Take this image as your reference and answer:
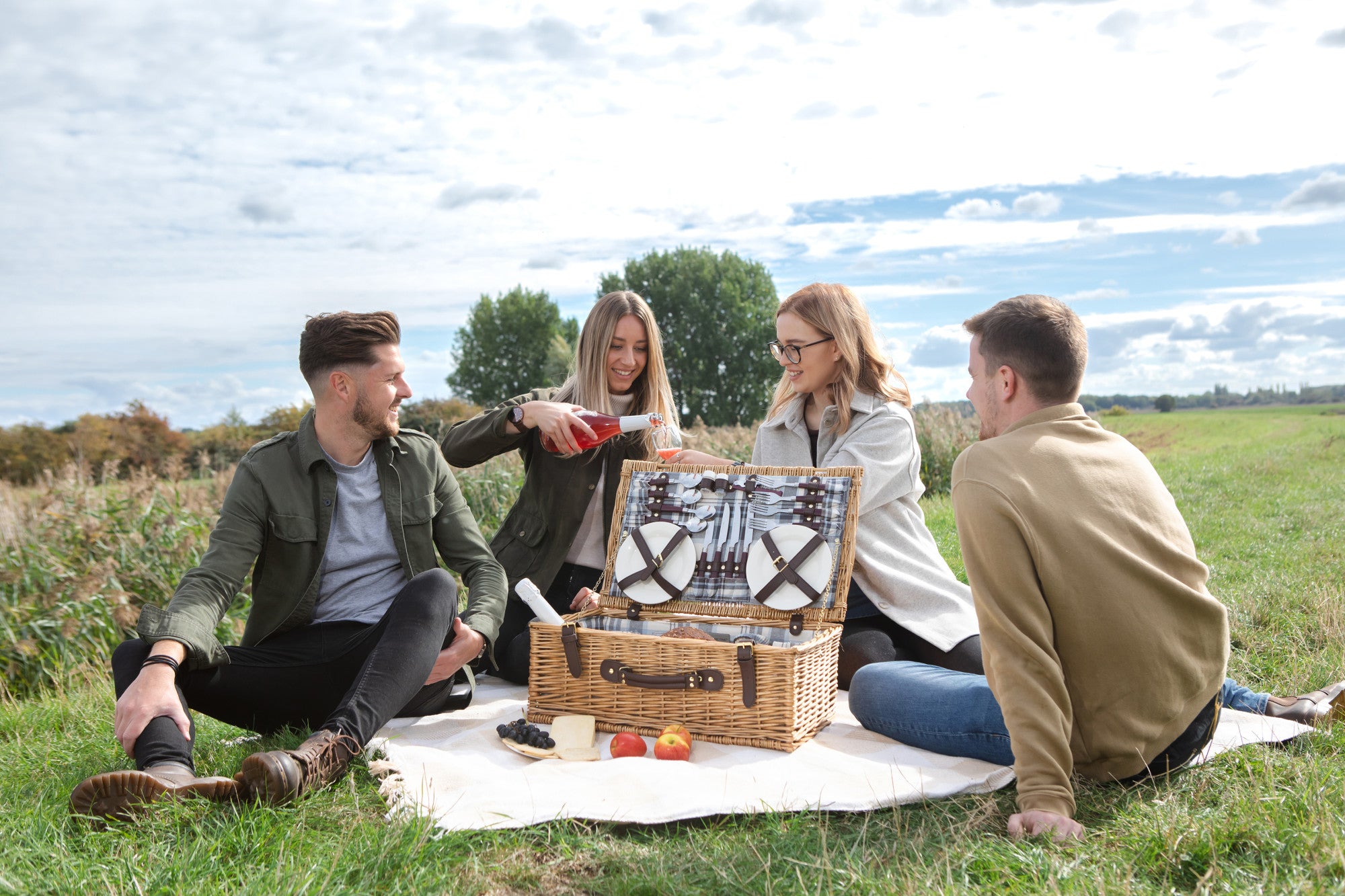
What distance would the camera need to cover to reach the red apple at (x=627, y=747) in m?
3.40

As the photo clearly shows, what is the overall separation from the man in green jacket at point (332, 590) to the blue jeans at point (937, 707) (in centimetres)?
140

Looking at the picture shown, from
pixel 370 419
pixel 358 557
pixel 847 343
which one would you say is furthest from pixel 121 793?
pixel 847 343

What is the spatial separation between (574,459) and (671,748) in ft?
5.65

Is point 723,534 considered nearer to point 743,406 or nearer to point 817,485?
point 817,485

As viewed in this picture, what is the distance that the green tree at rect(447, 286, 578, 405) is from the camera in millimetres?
42250

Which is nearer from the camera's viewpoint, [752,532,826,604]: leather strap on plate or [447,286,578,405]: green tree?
[752,532,826,604]: leather strap on plate

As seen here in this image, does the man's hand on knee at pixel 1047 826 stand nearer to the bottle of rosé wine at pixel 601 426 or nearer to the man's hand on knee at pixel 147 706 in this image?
the man's hand on knee at pixel 147 706

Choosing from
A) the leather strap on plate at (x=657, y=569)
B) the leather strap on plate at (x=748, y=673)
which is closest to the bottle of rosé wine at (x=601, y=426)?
the leather strap on plate at (x=657, y=569)

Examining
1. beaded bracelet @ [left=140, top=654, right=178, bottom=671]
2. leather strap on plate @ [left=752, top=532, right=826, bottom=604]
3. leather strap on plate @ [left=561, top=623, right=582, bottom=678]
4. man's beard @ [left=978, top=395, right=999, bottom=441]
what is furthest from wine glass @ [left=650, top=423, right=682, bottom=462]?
beaded bracelet @ [left=140, top=654, right=178, bottom=671]

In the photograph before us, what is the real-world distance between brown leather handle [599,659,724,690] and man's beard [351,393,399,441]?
1193mm

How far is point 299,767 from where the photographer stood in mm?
2789

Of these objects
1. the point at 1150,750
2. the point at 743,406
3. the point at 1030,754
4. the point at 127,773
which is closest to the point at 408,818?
the point at 127,773

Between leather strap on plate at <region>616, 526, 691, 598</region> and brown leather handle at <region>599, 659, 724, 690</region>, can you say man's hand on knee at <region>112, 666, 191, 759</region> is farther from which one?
leather strap on plate at <region>616, 526, 691, 598</region>

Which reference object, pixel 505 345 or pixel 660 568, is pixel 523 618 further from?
pixel 505 345
